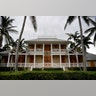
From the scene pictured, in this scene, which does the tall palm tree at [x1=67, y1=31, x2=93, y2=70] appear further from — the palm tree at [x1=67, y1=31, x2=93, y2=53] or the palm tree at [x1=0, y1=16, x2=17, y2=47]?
the palm tree at [x1=0, y1=16, x2=17, y2=47]

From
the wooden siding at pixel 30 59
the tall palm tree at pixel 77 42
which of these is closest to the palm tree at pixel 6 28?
the wooden siding at pixel 30 59

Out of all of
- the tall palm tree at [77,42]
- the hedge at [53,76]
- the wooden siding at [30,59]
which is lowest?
the hedge at [53,76]

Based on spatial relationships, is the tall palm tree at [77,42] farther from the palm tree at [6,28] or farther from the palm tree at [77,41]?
the palm tree at [6,28]

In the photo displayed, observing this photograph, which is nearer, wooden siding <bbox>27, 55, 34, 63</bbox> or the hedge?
the hedge

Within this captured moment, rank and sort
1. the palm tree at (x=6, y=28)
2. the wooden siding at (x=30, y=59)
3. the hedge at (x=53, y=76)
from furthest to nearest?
the wooden siding at (x=30, y=59) < the palm tree at (x=6, y=28) < the hedge at (x=53, y=76)

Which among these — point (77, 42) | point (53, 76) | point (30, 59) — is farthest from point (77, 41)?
point (53, 76)

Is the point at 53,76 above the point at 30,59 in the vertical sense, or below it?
below

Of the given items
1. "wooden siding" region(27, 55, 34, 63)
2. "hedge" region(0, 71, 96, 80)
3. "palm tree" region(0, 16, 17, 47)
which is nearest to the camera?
"hedge" region(0, 71, 96, 80)

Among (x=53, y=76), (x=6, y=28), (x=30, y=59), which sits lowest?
(x=53, y=76)

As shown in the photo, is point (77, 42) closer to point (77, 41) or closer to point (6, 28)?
point (77, 41)

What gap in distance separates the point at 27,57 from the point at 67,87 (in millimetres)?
10721

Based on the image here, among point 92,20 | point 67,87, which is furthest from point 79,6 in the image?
point 92,20

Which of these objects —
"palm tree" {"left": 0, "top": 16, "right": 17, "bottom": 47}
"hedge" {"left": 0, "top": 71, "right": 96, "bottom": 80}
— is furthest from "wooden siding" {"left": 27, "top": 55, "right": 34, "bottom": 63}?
"hedge" {"left": 0, "top": 71, "right": 96, "bottom": 80}

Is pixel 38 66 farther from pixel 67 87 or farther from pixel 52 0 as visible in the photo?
pixel 67 87
